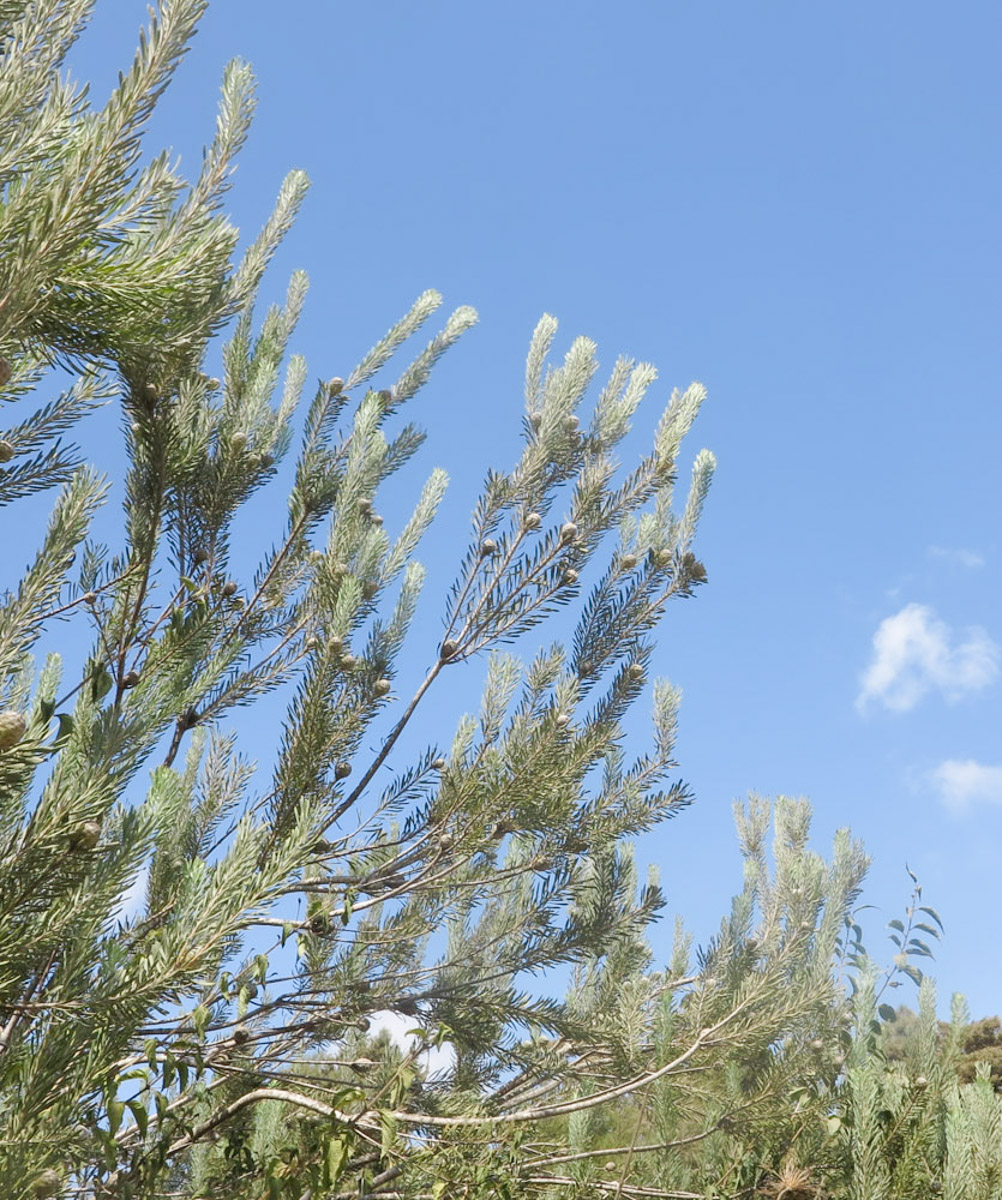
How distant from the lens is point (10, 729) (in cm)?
167

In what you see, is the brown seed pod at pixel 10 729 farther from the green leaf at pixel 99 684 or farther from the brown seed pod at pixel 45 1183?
the brown seed pod at pixel 45 1183

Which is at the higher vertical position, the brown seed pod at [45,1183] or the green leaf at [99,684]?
the green leaf at [99,684]

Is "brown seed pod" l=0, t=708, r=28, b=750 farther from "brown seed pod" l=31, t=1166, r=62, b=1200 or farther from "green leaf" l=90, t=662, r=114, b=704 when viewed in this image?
"brown seed pod" l=31, t=1166, r=62, b=1200

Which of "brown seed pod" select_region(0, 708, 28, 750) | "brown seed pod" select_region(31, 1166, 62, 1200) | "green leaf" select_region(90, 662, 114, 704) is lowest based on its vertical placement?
"brown seed pod" select_region(31, 1166, 62, 1200)

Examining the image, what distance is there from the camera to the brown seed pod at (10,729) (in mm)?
1666

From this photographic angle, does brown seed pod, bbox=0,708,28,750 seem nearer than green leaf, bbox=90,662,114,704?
Yes

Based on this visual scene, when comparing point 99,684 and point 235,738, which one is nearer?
point 99,684

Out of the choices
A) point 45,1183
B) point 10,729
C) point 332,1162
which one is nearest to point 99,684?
point 10,729

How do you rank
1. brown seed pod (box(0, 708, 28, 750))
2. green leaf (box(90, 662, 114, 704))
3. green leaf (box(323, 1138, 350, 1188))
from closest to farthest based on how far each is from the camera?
brown seed pod (box(0, 708, 28, 750)), green leaf (box(90, 662, 114, 704)), green leaf (box(323, 1138, 350, 1188))

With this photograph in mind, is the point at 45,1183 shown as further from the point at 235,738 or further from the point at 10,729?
the point at 235,738

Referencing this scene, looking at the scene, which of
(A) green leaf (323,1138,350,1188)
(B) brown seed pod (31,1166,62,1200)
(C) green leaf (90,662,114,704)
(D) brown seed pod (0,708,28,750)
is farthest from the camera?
(A) green leaf (323,1138,350,1188)

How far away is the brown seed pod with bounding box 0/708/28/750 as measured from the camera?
5.47 ft

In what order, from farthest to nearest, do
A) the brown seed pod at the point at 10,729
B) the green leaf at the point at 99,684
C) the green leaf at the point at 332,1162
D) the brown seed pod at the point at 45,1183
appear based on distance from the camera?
the green leaf at the point at 332,1162
the green leaf at the point at 99,684
the brown seed pod at the point at 45,1183
the brown seed pod at the point at 10,729

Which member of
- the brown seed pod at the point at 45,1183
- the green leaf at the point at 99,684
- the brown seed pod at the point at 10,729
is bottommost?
the brown seed pod at the point at 45,1183
